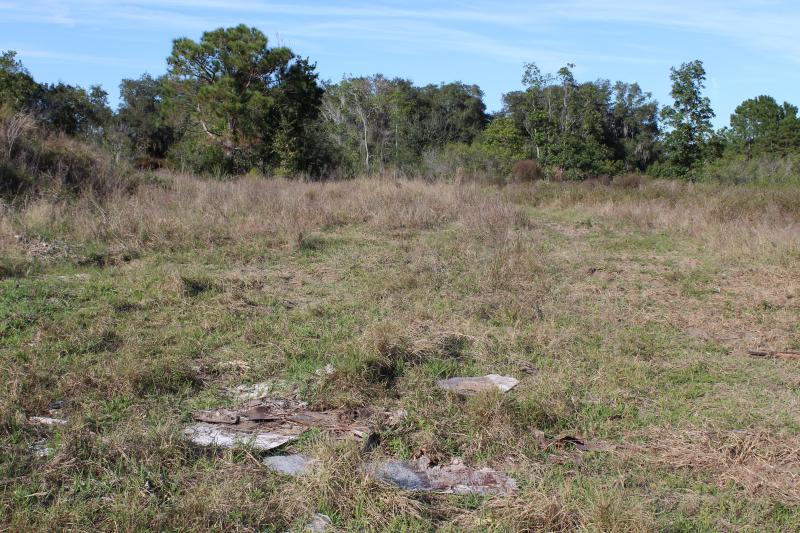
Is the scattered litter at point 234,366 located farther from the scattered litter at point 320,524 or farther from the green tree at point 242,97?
the green tree at point 242,97

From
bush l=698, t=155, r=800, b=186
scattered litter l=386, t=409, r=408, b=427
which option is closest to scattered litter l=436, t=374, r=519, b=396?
scattered litter l=386, t=409, r=408, b=427

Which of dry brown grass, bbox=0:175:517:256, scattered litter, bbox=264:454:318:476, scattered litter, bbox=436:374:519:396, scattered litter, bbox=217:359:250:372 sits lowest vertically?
scattered litter, bbox=264:454:318:476

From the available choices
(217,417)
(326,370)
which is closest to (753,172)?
(326,370)

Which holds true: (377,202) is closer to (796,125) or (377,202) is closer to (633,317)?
(633,317)

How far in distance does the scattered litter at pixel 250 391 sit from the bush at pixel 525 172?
59.5ft

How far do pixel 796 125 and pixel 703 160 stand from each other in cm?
1868

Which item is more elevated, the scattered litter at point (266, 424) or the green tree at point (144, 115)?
the green tree at point (144, 115)

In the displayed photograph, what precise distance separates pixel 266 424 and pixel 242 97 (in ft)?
58.8

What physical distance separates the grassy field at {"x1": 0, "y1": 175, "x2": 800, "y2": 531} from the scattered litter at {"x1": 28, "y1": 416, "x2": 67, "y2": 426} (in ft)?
0.20

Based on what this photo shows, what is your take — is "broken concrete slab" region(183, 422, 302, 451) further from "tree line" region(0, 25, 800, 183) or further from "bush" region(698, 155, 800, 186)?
"bush" region(698, 155, 800, 186)

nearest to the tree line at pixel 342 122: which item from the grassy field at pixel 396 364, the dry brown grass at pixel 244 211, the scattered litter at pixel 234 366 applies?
the dry brown grass at pixel 244 211

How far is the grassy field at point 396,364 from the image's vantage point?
2.91 m

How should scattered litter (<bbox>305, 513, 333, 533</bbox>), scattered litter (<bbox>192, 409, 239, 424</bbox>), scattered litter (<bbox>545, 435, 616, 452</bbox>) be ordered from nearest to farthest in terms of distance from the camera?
scattered litter (<bbox>305, 513, 333, 533</bbox>)
scattered litter (<bbox>545, 435, 616, 452</bbox>)
scattered litter (<bbox>192, 409, 239, 424</bbox>)

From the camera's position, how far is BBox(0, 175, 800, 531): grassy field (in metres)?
2.91
